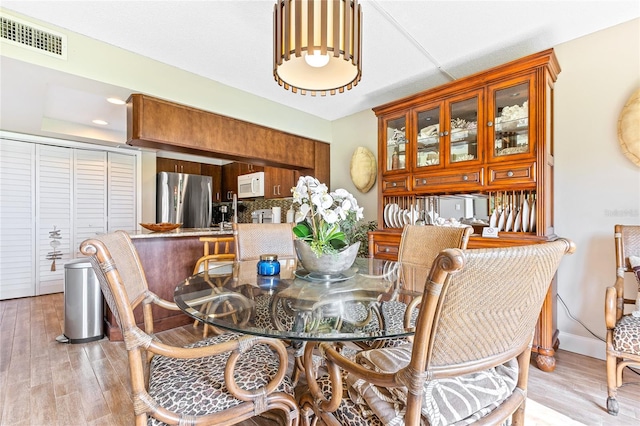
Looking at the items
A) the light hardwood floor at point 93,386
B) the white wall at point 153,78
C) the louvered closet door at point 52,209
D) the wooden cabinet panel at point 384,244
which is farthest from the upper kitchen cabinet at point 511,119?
the louvered closet door at point 52,209

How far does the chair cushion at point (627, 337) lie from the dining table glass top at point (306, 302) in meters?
1.08

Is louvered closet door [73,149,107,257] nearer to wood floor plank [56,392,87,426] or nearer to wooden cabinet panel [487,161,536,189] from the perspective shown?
wood floor plank [56,392,87,426]

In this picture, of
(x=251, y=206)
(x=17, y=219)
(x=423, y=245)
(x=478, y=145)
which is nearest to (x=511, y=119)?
(x=478, y=145)

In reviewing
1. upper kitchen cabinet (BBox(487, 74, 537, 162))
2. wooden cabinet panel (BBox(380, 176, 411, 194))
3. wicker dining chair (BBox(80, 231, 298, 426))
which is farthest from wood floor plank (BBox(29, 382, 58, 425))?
upper kitchen cabinet (BBox(487, 74, 537, 162))

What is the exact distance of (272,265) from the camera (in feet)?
5.60

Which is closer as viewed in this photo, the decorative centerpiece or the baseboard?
the decorative centerpiece

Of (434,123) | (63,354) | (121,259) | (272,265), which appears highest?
(434,123)

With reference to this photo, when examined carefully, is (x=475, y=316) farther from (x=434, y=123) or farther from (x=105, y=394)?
(x=434, y=123)

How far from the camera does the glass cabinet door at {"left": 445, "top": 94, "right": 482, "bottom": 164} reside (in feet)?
8.37

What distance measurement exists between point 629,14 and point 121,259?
3434mm

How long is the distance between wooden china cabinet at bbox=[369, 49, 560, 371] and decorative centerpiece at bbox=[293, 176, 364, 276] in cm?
138

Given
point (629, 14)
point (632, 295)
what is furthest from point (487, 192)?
point (629, 14)

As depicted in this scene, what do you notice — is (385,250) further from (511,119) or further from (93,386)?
(93,386)

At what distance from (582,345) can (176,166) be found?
6.00 meters
